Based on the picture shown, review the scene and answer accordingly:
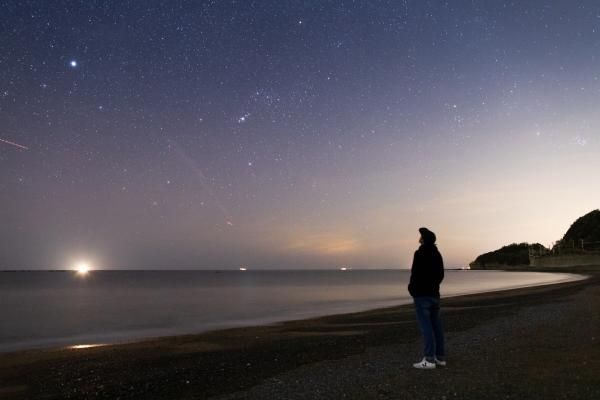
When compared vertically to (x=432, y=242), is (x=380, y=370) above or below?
below

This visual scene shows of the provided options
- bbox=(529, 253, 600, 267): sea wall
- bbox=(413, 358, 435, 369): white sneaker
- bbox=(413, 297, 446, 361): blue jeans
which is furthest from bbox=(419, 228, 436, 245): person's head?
bbox=(529, 253, 600, 267): sea wall

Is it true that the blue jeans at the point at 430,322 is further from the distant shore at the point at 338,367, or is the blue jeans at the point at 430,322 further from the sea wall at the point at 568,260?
the sea wall at the point at 568,260

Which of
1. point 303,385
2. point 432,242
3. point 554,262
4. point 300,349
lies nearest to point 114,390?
point 303,385

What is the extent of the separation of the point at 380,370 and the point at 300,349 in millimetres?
4171

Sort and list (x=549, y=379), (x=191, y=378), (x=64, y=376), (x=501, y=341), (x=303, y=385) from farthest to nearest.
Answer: (x=501, y=341) < (x=64, y=376) < (x=191, y=378) < (x=303, y=385) < (x=549, y=379)

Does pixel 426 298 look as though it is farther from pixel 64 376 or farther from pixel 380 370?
pixel 64 376

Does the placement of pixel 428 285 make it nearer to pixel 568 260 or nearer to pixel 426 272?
pixel 426 272

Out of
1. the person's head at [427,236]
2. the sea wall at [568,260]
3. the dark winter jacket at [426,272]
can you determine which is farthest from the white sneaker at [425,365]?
the sea wall at [568,260]

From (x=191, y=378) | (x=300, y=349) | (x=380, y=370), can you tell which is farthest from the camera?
(x=300, y=349)

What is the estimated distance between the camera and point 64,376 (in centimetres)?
1093

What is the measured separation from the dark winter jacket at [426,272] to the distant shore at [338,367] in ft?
4.91

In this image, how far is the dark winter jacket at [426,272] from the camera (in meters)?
8.99

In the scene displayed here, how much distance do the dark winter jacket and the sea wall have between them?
3819 inches

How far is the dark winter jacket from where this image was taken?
29.5 ft
